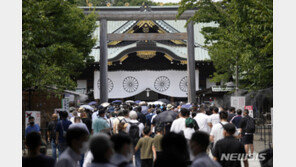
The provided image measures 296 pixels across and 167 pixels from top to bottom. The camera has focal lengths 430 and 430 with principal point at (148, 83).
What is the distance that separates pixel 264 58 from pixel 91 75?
20.4m

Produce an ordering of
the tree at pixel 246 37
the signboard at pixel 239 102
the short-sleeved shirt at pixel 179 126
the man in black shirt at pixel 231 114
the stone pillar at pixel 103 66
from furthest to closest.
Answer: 1. the stone pillar at pixel 103 66
2. the signboard at pixel 239 102
3. the man in black shirt at pixel 231 114
4. the tree at pixel 246 37
5. the short-sleeved shirt at pixel 179 126

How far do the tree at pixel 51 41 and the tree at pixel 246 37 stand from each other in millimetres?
5153

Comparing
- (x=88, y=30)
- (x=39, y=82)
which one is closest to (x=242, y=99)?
(x=39, y=82)

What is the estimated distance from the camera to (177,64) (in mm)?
33250

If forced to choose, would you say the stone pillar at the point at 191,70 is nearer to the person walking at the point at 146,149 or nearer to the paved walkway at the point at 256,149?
the paved walkway at the point at 256,149

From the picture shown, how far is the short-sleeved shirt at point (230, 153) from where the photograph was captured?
626 cm

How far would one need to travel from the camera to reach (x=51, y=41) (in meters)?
16.5

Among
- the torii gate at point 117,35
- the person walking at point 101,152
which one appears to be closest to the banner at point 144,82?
the torii gate at point 117,35

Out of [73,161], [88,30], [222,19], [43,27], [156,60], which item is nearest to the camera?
[73,161]

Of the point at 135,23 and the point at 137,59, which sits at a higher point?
the point at 135,23

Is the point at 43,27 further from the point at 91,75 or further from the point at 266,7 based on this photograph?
the point at 91,75

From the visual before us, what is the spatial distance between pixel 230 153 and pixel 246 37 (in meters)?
9.44

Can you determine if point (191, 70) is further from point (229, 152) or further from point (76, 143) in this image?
point (76, 143)

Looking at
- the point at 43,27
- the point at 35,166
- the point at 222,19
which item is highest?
the point at 222,19
